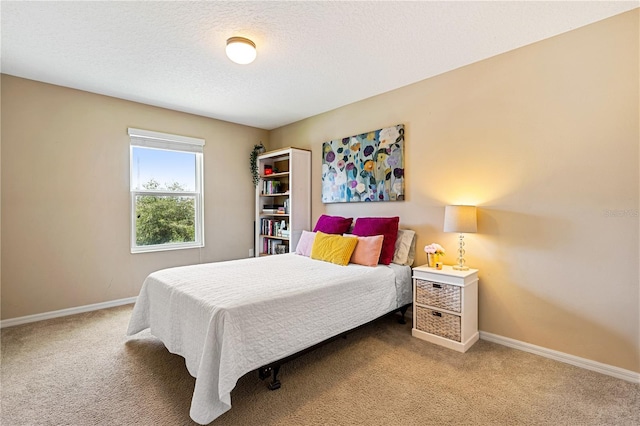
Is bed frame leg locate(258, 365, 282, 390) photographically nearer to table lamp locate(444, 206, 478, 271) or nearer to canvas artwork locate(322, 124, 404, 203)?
table lamp locate(444, 206, 478, 271)

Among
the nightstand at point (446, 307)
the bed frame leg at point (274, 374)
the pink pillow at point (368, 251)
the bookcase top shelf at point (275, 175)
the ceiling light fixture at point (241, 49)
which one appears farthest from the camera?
the bookcase top shelf at point (275, 175)

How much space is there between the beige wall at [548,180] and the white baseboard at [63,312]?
3.57 metres

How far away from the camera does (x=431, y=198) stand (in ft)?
Answer: 9.98

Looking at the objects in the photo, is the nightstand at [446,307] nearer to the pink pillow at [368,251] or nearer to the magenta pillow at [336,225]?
the pink pillow at [368,251]

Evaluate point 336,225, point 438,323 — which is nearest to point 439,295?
point 438,323

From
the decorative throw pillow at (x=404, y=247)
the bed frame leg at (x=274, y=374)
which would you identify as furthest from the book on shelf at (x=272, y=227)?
the bed frame leg at (x=274, y=374)

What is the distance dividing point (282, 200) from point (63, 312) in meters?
2.95

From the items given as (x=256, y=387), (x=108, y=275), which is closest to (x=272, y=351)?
(x=256, y=387)

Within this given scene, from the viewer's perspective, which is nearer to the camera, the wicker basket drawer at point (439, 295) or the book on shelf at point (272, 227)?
the wicker basket drawer at point (439, 295)

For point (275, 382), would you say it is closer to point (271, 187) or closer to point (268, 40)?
point (268, 40)

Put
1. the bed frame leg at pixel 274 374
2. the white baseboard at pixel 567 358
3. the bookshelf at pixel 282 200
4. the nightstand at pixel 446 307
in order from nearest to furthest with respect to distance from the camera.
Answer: the bed frame leg at pixel 274 374
the white baseboard at pixel 567 358
the nightstand at pixel 446 307
the bookshelf at pixel 282 200

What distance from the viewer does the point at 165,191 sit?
3959mm

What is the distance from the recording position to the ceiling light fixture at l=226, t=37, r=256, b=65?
89.1 inches

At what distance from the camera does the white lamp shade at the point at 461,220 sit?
2.52 m
